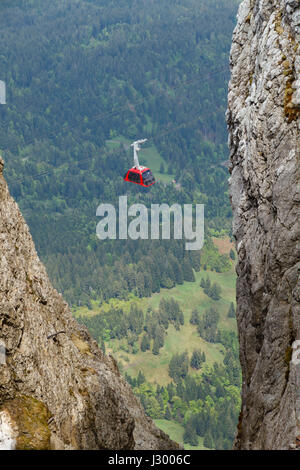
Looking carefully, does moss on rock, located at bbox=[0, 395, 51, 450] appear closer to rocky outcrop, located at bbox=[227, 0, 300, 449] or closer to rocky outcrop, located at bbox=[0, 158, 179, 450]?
rocky outcrop, located at bbox=[0, 158, 179, 450]

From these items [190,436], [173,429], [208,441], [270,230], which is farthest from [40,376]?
[173,429]

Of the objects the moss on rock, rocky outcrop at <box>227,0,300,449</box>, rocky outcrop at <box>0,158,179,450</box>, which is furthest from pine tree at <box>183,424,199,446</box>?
the moss on rock

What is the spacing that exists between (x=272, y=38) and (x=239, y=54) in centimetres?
727

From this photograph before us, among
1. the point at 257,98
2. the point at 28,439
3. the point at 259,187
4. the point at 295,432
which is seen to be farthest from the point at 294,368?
the point at 257,98

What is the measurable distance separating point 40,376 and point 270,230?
13.8 m

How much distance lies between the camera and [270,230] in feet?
105

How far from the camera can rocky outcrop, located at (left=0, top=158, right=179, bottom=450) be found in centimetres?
2659

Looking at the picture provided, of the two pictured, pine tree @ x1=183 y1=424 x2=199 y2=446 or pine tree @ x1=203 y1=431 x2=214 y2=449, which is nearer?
pine tree @ x1=203 y1=431 x2=214 y2=449

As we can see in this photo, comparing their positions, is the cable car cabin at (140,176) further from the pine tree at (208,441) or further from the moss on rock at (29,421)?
the pine tree at (208,441)

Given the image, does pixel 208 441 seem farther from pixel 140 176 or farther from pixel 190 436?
pixel 140 176

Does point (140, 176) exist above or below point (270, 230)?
above

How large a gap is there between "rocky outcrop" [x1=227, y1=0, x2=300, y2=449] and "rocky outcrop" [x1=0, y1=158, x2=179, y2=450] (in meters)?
8.32
